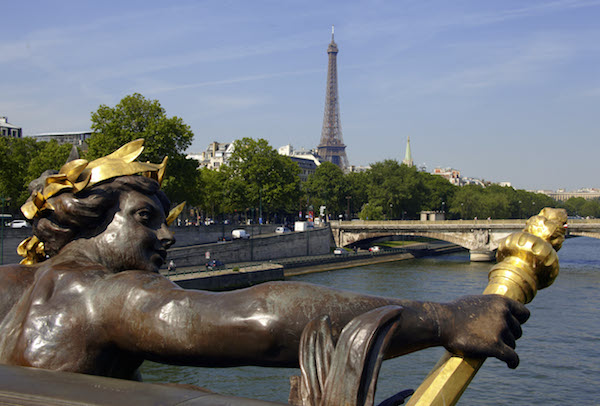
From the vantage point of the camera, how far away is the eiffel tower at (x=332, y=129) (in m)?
129

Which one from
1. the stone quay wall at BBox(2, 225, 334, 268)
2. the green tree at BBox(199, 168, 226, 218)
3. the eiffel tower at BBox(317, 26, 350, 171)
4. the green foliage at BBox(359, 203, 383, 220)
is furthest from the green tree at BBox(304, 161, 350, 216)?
the eiffel tower at BBox(317, 26, 350, 171)

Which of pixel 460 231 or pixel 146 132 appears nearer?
pixel 146 132

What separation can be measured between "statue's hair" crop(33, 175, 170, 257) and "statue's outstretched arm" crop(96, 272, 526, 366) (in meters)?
0.32

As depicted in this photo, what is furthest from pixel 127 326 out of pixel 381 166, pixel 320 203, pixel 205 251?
pixel 381 166

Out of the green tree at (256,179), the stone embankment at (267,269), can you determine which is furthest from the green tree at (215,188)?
the stone embankment at (267,269)

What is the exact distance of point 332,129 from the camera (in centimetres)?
13412

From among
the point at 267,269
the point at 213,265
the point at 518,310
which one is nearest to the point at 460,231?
the point at 267,269

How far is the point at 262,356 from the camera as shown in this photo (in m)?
1.55

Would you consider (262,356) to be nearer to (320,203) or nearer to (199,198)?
(199,198)

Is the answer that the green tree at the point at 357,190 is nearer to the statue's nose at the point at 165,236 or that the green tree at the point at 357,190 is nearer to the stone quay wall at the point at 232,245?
the stone quay wall at the point at 232,245

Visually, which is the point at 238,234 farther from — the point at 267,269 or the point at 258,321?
the point at 258,321

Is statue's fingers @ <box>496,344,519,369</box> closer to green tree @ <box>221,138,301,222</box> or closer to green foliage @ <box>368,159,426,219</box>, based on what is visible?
green tree @ <box>221,138,301,222</box>

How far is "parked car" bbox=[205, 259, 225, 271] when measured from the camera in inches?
1202

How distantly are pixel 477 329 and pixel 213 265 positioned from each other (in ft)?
99.3
